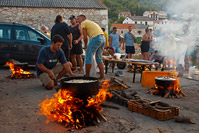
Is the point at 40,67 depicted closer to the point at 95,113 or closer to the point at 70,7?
the point at 95,113

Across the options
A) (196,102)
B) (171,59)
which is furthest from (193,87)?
(171,59)

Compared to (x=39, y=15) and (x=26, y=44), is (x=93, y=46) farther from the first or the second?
(x=39, y=15)

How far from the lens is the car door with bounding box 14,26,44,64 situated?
941cm

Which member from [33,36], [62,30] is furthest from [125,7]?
[62,30]

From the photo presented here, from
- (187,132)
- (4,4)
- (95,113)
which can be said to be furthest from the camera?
(4,4)

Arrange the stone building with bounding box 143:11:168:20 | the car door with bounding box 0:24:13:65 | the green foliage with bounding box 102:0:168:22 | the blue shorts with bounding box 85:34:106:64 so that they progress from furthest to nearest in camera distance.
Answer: the green foliage with bounding box 102:0:168:22, the stone building with bounding box 143:11:168:20, the car door with bounding box 0:24:13:65, the blue shorts with bounding box 85:34:106:64

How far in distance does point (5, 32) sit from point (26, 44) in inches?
42.5

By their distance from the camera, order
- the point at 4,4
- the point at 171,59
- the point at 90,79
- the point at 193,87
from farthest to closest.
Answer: the point at 4,4, the point at 171,59, the point at 193,87, the point at 90,79

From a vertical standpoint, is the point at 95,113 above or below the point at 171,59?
below

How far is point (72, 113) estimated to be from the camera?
362cm

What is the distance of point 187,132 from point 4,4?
63.5 ft

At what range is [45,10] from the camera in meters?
20.1

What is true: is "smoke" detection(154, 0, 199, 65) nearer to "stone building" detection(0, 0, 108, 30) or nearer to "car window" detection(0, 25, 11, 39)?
"stone building" detection(0, 0, 108, 30)

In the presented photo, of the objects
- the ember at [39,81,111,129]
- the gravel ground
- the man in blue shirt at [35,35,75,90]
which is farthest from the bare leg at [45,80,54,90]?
the ember at [39,81,111,129]
